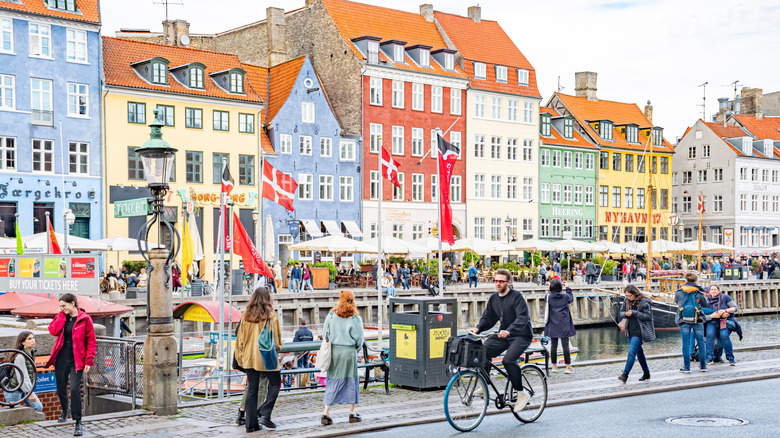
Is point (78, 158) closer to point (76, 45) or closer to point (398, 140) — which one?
point (76, 45)

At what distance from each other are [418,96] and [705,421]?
46.2 metres

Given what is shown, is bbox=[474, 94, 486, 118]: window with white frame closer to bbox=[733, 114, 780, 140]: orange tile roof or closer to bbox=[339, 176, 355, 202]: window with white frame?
bbox=[339, 176, 355, 202]: window with white frame

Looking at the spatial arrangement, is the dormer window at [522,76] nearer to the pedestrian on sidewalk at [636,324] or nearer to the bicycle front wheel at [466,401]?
the pedestrian on sidewalk at [636,324]

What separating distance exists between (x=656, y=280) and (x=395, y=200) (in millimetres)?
15065

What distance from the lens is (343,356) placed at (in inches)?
474

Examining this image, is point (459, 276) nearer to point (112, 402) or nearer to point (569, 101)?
point (569, 101)

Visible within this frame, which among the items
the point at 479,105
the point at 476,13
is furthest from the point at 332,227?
the point at 476,13

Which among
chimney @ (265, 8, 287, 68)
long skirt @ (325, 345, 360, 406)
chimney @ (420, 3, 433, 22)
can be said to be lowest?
long skirt @ (325, 345, 360, 406)

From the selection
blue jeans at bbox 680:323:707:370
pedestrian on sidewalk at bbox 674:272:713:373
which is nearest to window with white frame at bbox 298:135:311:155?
pedestrian on sidewalk at bbox 674:272:713:373

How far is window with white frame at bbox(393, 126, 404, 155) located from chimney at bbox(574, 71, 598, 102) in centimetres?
2283

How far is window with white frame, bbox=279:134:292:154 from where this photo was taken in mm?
50500

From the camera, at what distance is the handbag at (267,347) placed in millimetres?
11508

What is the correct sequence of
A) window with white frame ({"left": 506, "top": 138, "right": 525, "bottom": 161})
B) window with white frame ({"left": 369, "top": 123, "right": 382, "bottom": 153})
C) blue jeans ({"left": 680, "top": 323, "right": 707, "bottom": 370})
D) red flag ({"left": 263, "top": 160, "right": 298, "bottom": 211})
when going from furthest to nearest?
window with white frame ({"left": 506, "top": 138, "right": 525, "bottom": 161}) < window with white frame ({"left": 369, "top": 123, "right": 382, "bottom": 153}) < red flag ({"left": 263, "top": 160, "right": 298, "bottom": 211}) < blue jeans ({"left": 680, "top": 323, "right": 707, "bottom": 370})

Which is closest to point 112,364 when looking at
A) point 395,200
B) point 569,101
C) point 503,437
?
point 503,437
